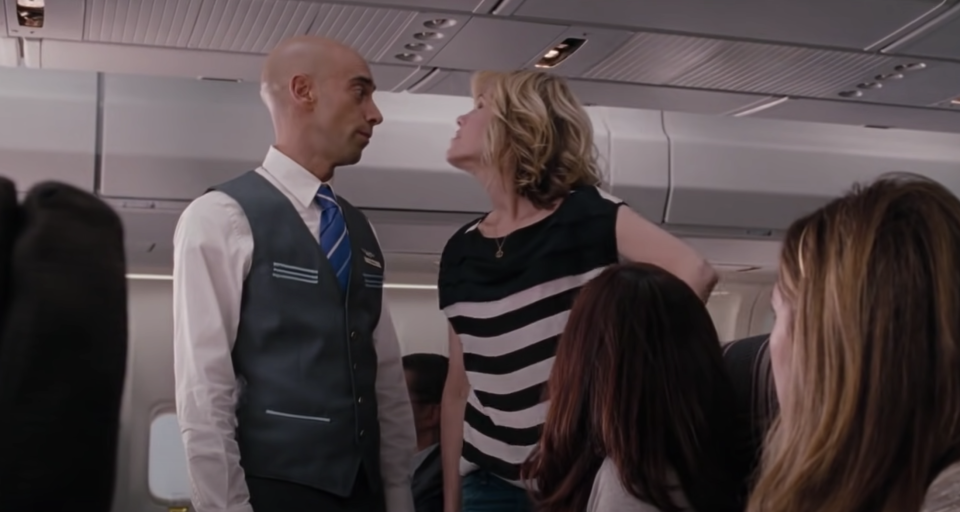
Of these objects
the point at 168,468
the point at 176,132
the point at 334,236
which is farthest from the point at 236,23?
the point at 168,468

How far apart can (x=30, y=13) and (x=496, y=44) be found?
1.44m

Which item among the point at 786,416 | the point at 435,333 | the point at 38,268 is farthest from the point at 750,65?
the point at 435,333

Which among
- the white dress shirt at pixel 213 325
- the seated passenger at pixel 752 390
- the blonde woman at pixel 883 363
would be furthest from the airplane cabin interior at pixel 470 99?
the blonde woman at pixel 883 363

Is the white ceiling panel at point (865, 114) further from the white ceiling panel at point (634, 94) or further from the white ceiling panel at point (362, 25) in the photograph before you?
the white ceiling panel at point (362, 25)

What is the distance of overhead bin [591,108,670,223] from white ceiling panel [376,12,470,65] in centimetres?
167

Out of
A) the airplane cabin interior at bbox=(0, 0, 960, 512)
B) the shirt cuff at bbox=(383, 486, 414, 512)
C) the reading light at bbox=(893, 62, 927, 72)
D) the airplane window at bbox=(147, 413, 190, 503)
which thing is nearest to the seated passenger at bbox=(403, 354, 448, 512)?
the airplane cabin interior at bbox=(0, 0, 960, 512)

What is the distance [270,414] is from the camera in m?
2.67

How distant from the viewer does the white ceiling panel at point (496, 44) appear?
139 inches

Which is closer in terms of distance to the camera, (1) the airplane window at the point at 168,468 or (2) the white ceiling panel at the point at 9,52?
(2) the white ceiling panel at the point at 9,52

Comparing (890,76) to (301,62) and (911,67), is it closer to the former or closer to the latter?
(911,67)

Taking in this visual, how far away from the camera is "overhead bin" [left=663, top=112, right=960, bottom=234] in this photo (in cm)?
565

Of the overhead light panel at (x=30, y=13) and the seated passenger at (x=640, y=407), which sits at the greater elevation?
the overhead light panel at (x=30, y=13)

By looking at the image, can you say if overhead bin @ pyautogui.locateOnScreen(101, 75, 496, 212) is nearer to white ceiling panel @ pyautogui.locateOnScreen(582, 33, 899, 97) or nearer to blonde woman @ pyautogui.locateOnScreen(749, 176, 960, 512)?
white ceiling panel @ pyautogui.locateOnScreen(582, 33, 899, 97)

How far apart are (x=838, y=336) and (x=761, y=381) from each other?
889mm
